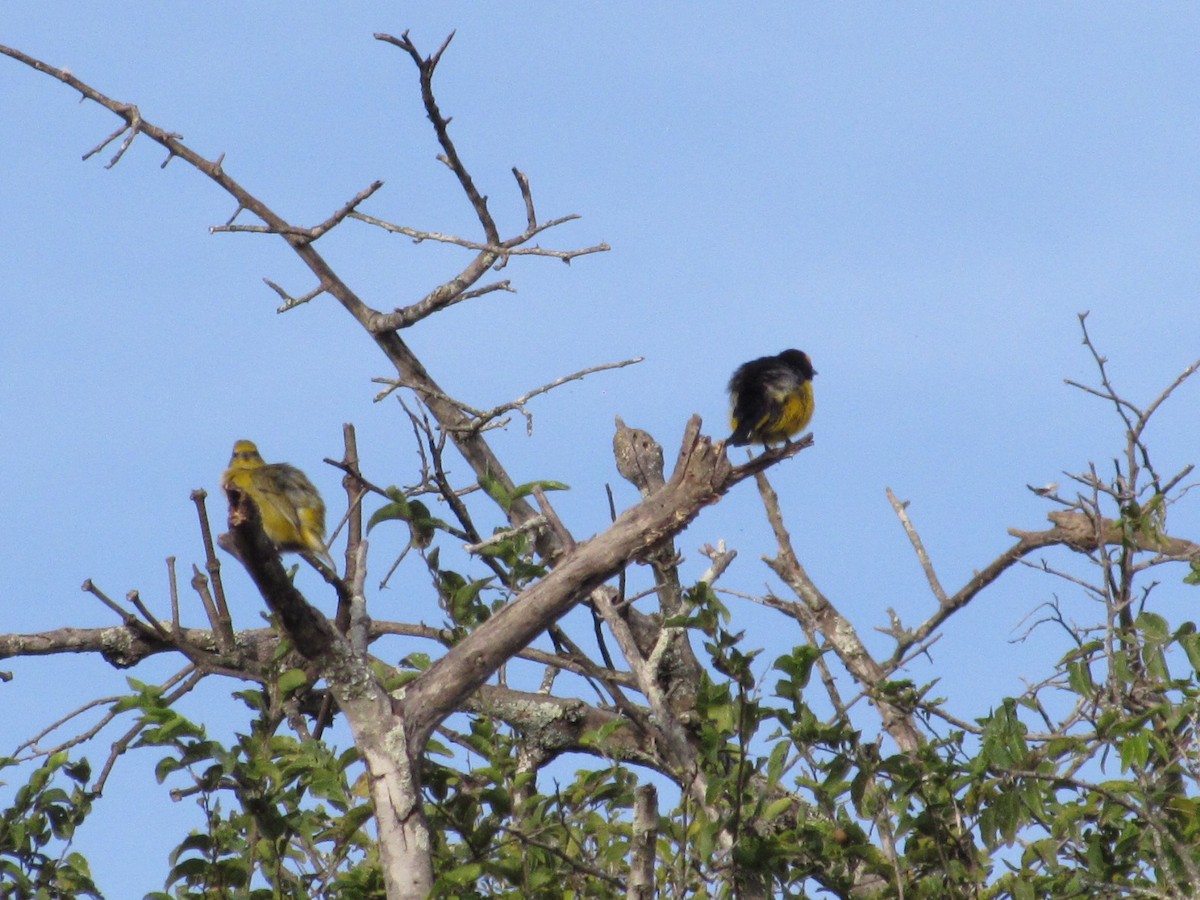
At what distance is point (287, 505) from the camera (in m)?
8.40

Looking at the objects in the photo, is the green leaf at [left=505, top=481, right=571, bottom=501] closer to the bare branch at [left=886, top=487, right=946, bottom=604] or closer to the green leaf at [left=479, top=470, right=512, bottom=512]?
the green leaf at [left=479, top=470, right=512, bottom=512]

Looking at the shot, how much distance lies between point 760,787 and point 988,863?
1346 mm

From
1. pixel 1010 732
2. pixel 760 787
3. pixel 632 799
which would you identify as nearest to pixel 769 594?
pixel 760 787

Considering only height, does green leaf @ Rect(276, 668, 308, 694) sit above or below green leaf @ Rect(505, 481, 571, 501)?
below

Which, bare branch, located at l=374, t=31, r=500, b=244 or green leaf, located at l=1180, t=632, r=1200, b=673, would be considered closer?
green leaf, located at l=1180, t=632, r=1200, b=673

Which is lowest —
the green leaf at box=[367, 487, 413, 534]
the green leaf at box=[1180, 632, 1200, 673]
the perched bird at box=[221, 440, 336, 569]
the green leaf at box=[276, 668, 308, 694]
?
the green leaf at box=[1180, 632, 1200, 673]

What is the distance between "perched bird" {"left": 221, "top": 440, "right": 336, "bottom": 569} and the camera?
8.38 metres

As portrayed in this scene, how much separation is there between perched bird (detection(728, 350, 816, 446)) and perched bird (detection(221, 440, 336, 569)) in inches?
119

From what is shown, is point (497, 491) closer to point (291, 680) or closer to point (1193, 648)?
point (291, 680)

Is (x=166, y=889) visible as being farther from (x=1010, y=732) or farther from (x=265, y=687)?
(x=1010, y=732)

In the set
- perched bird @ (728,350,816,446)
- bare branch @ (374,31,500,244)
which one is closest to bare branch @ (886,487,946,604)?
perched bird @ (728,350,816,446)

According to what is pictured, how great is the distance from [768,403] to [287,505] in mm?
3412

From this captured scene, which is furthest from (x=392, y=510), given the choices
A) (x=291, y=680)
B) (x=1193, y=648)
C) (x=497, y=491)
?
(x=1193, y=648)

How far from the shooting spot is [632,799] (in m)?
4.78
